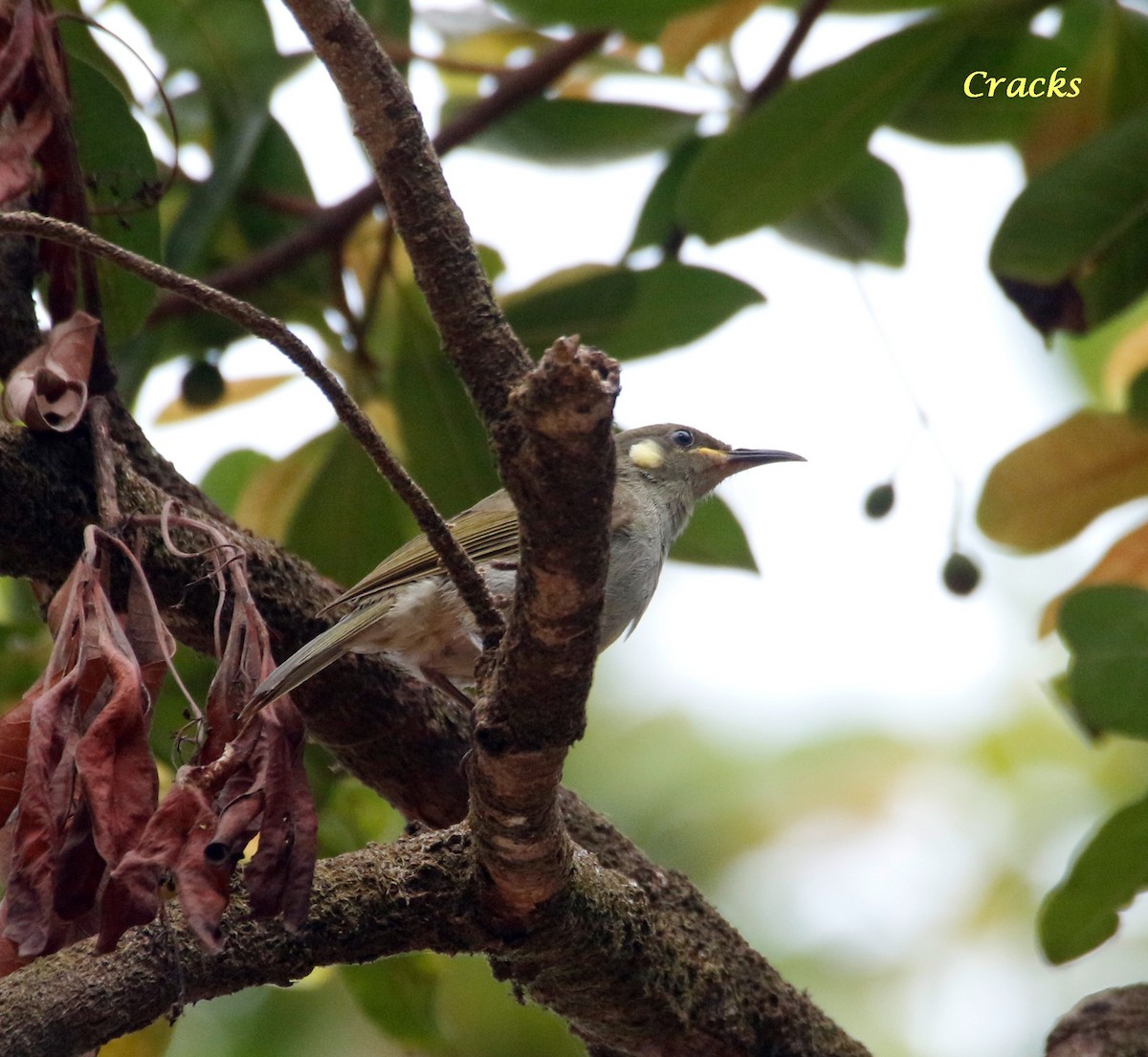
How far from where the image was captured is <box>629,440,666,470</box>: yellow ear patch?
5.62m

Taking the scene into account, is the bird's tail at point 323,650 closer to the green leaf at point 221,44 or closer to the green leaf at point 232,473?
the green leaf at point 232,473

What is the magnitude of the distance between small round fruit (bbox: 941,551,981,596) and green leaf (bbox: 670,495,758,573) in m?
0.79

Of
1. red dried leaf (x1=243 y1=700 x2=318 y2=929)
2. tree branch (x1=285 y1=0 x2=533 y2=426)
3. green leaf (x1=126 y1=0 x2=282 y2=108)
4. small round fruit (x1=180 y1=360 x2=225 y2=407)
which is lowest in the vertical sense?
red dried leaf (x1=243 y1=700 x2=318 y2=929)

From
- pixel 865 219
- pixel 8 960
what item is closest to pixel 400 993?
pixel 8 960

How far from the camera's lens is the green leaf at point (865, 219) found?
5.22 meters

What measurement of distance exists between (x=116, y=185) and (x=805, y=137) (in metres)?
2.14

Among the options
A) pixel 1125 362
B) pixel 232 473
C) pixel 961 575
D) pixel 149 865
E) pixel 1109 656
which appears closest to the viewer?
pixel 149 865

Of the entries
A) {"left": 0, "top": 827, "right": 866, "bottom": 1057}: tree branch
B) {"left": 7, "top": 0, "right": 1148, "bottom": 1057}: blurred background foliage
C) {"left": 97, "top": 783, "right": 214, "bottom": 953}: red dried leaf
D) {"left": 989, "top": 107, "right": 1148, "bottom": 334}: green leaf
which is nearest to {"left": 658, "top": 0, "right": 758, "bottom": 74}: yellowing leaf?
{"left": 7, "top": 0, "right": 1148, "bottom": 1057}: blurred background foliage

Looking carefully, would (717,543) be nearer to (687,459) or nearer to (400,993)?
(687,459)

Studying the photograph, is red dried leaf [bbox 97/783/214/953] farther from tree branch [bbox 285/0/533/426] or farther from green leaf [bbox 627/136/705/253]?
green leaf [bbox 627/136/705/253]

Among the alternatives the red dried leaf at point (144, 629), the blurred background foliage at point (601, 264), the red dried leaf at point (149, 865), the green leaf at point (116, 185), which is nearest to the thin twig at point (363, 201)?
the blurred background foliage at point (601, 264)

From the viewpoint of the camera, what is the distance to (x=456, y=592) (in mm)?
3799

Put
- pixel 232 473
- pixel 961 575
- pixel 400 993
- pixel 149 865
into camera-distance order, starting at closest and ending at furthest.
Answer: pixel 149 865 → pixel 400 993 → pixel 961 575 → pixel 232 473

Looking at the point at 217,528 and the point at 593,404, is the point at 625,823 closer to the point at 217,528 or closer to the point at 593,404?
the point at 217,528
